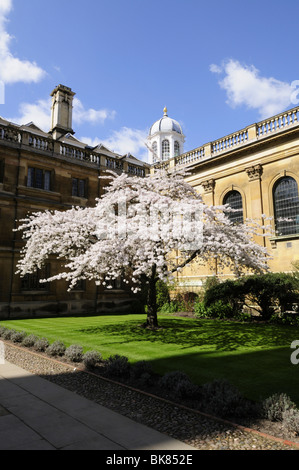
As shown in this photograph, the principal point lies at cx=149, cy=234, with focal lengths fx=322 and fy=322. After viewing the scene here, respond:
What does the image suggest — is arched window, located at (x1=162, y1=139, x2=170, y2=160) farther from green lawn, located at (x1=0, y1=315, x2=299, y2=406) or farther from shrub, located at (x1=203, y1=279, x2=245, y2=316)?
green lawn, located at (x1=0, y1=315, x2=299, y2=406)

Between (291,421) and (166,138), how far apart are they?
5703 centimetres

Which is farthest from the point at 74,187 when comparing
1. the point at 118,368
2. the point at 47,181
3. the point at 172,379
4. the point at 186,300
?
the point at 172,379

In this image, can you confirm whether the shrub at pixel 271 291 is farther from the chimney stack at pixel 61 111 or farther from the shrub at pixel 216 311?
the chimney stack at pixel 61 111

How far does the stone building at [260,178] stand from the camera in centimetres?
2109

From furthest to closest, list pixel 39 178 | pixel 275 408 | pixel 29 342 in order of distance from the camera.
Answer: pixel 39 178 → pixel 29 342 → pixel 275 408

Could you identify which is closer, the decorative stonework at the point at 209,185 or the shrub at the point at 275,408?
Result: the shrub at the point at 275,408

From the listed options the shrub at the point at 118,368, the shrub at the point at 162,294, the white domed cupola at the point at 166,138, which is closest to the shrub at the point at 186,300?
the shrub at the point at 162,294

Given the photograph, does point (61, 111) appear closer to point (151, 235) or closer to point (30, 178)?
point (30, 178)

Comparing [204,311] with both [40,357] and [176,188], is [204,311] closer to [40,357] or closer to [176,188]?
[176,188]

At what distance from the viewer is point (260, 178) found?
23078 mm

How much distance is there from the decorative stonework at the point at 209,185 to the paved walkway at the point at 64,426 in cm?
2166

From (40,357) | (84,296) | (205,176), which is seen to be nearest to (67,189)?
(84,296)

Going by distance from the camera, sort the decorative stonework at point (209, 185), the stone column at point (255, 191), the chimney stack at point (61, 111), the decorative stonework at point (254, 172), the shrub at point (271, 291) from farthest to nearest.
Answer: the chimney stack at point (61, 111), the decorative stonework at point (209, 185), the decorative stonework at point (254, 172), the stone column at point (255, 191), the shrub at point (271, 291)

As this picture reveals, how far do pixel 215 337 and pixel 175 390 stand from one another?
22.3ft
